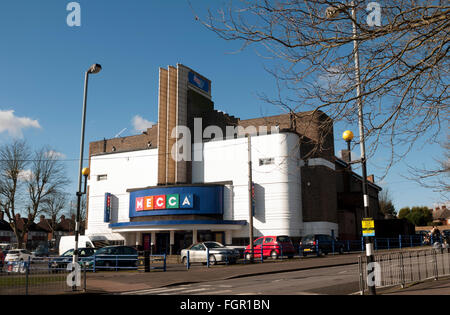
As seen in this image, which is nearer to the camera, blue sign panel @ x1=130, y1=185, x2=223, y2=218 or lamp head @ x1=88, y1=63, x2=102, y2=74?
lamp head @ x1=88, y1=63, x2=102, y2=74

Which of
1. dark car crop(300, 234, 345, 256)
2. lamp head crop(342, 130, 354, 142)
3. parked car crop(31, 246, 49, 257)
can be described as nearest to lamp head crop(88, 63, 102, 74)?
lamp head crop(342, 130, 354, 142)

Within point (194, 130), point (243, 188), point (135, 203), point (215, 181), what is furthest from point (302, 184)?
point (135, 203)

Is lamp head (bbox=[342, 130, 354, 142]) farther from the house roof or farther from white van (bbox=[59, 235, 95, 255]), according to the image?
the house roof

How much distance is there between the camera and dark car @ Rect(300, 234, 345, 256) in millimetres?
31797

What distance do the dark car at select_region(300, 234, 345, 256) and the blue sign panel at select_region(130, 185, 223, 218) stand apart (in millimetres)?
11714

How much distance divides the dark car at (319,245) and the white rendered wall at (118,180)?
20.5m

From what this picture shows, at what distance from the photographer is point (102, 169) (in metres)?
51.8

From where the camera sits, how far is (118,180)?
5006 centimetres

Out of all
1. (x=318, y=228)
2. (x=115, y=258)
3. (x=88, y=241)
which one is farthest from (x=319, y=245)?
(x=88, y=241)

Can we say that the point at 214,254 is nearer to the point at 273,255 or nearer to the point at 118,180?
the point at 273,255

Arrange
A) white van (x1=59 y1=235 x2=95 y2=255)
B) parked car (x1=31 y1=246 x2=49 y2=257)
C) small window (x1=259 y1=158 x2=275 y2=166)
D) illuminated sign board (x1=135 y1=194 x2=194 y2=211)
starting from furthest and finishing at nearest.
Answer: illuminated sign board (x1=135 y1=194 x2=194 y2=211), small window (x1=259 y1=158 x2=275 y2=166), parked car (x1=31 y1=246 x2=49 y2=257), white van (x1=59 y1=235 x2=95 y2=255)

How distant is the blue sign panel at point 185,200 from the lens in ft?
140

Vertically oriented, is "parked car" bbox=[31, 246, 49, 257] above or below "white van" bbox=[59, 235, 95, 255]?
below
